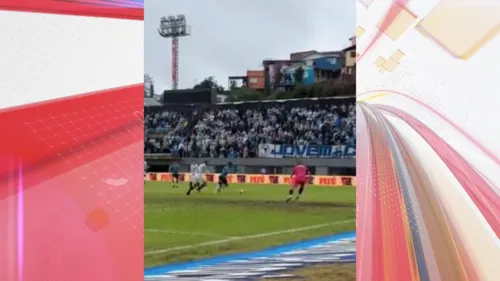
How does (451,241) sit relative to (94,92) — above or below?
below

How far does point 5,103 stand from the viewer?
116 inches

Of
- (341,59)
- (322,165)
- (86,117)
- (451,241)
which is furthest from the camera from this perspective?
(341,59)

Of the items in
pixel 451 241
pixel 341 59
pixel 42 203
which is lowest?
pixel 451 241

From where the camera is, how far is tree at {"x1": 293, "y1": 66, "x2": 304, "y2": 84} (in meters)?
65.2

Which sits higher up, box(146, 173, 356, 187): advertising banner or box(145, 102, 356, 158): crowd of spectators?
box(145, 102, 356, 158): crowd of spectators

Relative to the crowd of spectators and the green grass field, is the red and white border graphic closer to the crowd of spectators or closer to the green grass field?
the green grass field

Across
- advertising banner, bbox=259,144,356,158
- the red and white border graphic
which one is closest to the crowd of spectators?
advertising banner, bbox=259,144,356,158

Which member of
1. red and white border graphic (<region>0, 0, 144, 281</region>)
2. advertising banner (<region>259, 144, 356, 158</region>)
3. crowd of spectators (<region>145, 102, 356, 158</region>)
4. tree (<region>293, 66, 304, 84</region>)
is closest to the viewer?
red and white border graphic (<region>0, 0, 144, 281</region>)

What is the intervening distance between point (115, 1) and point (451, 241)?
6.73ft

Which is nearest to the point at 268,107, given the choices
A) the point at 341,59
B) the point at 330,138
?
the point at 330,138

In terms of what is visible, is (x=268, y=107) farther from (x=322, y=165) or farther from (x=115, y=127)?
(x=115, y=127)

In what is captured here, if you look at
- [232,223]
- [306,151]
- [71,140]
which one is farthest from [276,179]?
[71,140]

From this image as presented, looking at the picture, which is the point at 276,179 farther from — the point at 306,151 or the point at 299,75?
the point at 299,75

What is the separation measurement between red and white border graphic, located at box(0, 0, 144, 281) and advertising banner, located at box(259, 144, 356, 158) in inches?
1191
